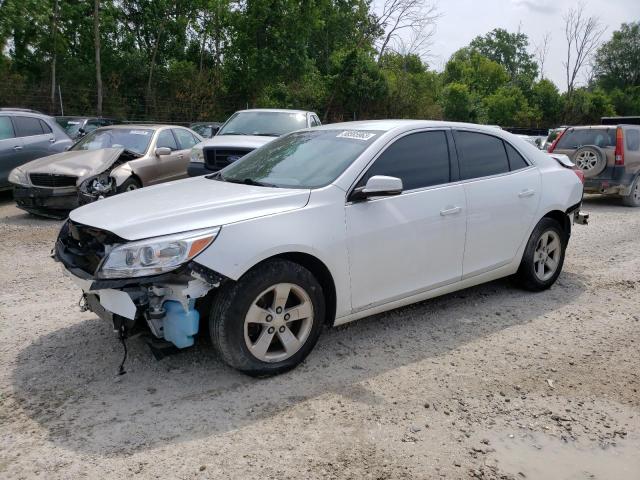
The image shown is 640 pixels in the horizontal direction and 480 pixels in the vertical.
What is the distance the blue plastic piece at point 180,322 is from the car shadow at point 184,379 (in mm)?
378

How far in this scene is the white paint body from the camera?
3.52 metres

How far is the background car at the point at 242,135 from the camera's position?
9.22m

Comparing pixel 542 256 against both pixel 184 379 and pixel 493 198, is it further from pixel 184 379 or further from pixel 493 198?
pixel 184 379

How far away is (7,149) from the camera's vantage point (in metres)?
10.3

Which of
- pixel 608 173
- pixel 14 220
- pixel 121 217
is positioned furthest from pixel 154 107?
pixel 121 217

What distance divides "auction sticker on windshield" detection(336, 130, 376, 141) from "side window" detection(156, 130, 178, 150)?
20.8 feet

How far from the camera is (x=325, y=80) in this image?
29.1m

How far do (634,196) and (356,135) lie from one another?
9.66m

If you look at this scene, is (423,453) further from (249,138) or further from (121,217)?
(249,138)

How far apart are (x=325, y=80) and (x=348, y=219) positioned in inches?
1040

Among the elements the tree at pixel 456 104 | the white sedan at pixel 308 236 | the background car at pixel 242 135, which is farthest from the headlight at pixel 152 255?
the tree at pixel 456 104

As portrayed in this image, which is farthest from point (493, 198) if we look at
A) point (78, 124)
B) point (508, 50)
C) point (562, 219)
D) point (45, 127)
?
point (508, 50)

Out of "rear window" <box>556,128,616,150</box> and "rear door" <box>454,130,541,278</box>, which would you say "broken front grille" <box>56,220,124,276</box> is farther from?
"rear window" <box>556,128,616,150</box>

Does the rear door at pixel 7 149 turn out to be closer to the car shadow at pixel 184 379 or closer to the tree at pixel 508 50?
the car shadow at pixel 184 379
